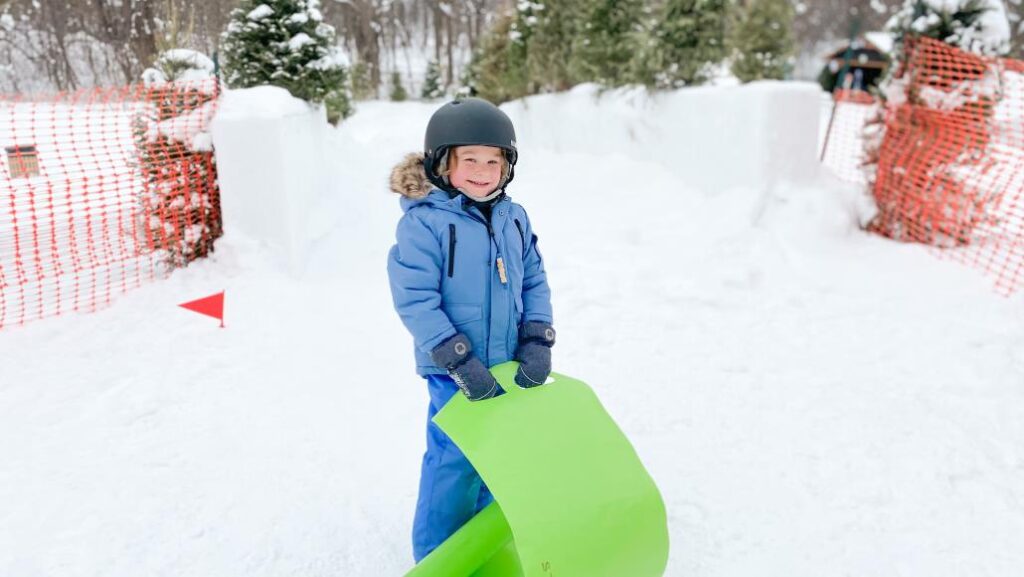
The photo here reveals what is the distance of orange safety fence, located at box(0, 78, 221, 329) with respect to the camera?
4.64m

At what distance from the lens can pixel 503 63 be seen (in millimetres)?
15711

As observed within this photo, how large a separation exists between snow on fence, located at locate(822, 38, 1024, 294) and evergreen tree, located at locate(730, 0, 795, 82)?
10.1 m

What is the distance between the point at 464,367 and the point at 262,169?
374 centimetres

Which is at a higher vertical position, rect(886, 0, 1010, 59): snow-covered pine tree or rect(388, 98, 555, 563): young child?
rect(886, 0, 1010, 59): snow-covered pine tree

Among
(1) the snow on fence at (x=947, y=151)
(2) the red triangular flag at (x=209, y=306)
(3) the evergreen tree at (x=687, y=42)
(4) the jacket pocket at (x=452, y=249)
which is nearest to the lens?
(4) the jacket pocket at (x=452, y=249)

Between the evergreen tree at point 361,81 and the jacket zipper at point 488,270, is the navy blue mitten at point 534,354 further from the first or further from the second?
the evergreen tree at point 361,81

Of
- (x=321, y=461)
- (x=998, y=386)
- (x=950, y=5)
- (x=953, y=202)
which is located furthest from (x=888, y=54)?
(x=321, y=461)

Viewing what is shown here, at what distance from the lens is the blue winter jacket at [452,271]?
2004 mm

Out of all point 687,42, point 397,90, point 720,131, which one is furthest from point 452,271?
point 397,90

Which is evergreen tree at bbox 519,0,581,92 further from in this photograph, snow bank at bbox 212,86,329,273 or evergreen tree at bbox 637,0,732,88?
snow bank at bbox 212,86,329,273

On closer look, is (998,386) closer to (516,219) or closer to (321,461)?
(516,219)

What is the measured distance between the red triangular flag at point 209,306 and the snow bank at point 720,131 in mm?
5352

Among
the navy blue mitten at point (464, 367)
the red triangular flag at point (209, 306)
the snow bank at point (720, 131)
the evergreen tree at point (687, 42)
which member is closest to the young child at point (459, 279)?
the navy blue mitten at point (464, 367)

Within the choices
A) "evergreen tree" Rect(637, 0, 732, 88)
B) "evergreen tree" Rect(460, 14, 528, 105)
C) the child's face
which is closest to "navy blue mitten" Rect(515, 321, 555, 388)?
the child's face
